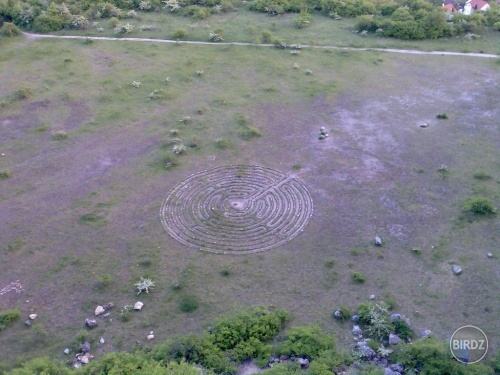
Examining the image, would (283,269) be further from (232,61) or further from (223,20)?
(223,20)

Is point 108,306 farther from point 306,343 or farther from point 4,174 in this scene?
point 4,174

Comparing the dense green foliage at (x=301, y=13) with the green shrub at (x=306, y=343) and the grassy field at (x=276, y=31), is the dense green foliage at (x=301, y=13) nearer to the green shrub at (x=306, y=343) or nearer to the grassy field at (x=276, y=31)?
the grassy field at (x=276, y=31)

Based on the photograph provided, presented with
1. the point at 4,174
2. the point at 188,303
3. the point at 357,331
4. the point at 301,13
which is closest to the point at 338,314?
the point at 357,331

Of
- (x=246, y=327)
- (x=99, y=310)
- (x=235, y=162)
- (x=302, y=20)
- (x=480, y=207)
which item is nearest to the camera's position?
(x=246, y=327)

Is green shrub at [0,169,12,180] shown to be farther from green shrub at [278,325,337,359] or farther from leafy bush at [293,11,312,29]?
leafy bush at [293,11,312,29]

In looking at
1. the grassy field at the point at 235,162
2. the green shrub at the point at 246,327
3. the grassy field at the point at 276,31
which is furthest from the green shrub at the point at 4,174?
the grassy field at the point at 276,31

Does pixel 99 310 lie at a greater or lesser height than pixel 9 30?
lesser
